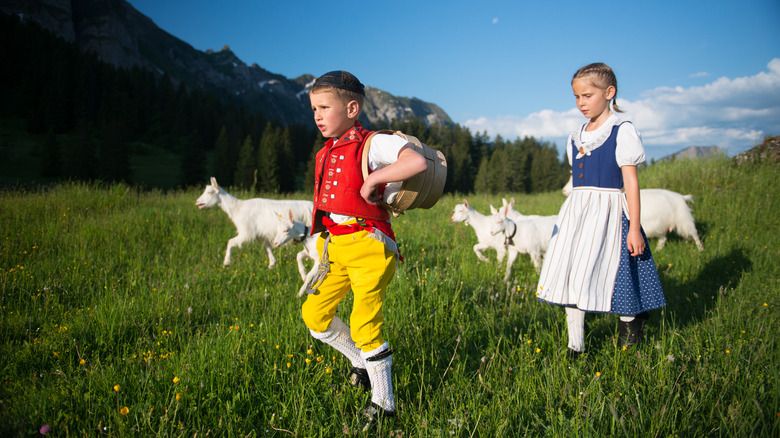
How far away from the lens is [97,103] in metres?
58.4

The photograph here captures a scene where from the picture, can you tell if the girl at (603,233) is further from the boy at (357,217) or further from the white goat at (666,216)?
the white goat at (666,216)

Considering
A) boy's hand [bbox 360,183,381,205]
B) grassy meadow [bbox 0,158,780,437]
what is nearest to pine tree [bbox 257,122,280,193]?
grassy meadow [bbox 0,158,780,437]

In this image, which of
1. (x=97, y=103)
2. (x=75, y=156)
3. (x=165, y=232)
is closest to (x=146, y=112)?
(x=97, y=103)

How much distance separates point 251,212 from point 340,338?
5819 millimetres

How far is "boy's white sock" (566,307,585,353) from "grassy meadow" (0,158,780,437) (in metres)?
0.10

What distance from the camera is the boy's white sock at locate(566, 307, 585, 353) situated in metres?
3.39

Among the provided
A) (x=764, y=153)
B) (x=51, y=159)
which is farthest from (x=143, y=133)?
(x=764, y=153)

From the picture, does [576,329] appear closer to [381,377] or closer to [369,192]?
[381,377]

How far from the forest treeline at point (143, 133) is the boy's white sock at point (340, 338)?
38.3m

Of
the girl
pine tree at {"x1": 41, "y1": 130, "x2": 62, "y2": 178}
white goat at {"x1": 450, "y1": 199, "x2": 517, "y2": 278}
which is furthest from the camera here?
pine tree at {"x1": 41, "y1": 130, "x2": 62, "y2": 178}

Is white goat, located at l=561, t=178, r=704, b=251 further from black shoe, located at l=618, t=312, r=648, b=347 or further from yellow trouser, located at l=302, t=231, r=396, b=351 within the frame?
yellow trouser, located at l=302, t=231, r=396, b=351

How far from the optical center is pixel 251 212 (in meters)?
7.97

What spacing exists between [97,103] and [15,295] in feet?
227

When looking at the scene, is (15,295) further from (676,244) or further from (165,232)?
(676,244)
